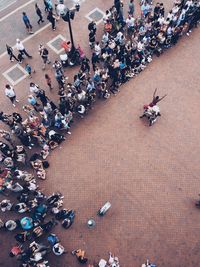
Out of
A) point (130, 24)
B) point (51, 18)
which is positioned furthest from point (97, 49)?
point (51, 18)

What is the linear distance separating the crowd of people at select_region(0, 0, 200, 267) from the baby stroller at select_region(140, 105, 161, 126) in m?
0.46

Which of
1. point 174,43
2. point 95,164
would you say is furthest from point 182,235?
point 174,43

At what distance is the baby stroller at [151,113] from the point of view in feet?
54.3

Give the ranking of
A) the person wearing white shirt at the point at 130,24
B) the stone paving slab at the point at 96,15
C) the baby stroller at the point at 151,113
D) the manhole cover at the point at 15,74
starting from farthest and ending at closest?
the stone paving slab at the point at 96,15
the person wearing white shirt at the point at 130,24
the manhole cover at the point at 15,74
the baby stroller at the point at 151,113

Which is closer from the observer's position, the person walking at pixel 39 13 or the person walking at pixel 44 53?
the person walking at pixel 44 53

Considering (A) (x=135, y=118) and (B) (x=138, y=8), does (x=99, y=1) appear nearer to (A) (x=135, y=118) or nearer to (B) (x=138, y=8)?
(B) (x=138, y=8)

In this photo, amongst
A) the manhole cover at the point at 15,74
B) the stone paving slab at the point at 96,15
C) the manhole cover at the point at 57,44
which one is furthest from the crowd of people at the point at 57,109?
the stone paving slab at the point at 96,15

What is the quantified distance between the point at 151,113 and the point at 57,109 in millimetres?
5107

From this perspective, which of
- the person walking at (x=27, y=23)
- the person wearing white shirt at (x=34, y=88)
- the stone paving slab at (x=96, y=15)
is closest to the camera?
the person wearing white shirt at (x=34, y=88)

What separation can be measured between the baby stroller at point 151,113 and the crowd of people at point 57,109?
18.2 inches

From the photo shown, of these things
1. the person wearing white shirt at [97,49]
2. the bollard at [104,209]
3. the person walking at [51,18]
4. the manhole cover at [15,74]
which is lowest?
the bollard at [104,209]

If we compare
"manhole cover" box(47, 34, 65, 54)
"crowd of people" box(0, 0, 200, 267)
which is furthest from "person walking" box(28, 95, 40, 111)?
"manhole cover" box(47, 34, 65, 54)

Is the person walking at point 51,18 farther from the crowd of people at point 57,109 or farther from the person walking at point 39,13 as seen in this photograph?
the person walking at point 39,13

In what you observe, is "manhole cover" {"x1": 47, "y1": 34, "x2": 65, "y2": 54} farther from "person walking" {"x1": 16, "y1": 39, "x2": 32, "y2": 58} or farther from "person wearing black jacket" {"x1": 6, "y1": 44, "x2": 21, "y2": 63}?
"person wearing black jacket" {"x1": 6, "y1": 44, "x2": 21, "y2": 63}
